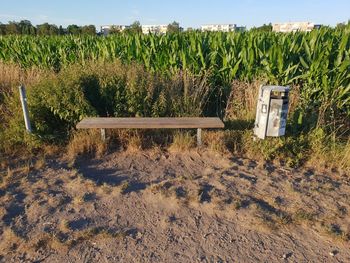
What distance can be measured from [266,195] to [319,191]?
0.70 meters

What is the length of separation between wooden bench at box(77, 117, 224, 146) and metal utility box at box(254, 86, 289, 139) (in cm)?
65

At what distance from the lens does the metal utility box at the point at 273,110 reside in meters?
4.41

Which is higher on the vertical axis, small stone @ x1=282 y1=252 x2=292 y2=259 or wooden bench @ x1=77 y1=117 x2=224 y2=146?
wooden bench @ x1=77 y1=117 x2=224 y2=146

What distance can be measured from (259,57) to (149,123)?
3007 mm

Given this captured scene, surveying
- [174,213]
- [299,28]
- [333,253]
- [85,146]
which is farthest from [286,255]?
[299,28]

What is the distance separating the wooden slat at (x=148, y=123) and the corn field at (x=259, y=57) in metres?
1.86

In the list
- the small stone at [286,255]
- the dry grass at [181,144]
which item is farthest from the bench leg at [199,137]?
the small stone at [286,255]

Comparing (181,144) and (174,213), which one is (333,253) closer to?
(174,213)

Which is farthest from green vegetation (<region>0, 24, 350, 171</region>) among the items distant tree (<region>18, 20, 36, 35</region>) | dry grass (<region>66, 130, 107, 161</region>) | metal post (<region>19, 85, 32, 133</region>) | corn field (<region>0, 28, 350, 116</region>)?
distant tree (<region>18, 20, 36, 35</region>)

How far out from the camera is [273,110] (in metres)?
4.46

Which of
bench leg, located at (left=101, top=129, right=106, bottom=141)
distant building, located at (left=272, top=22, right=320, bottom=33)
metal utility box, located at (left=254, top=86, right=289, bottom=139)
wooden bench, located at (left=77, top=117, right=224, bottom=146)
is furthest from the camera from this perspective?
distant building, located at (left=272, top=22, right=320, bottom=33)

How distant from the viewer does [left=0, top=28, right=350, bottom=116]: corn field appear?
557cm

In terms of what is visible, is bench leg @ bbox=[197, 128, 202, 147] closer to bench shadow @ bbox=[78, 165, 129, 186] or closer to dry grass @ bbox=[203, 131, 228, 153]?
dry grass @ bbox=[203, 131, 228, 153]

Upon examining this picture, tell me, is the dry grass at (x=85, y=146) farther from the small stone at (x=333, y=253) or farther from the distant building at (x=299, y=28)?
the distant building at (x=299, y=28)
